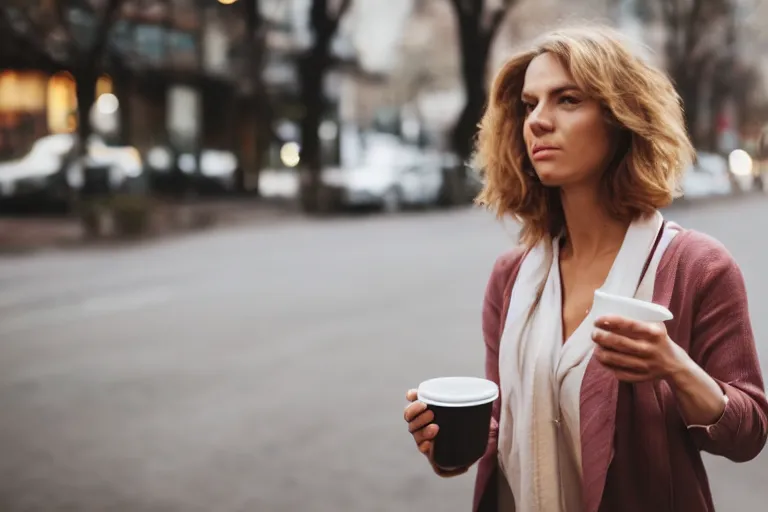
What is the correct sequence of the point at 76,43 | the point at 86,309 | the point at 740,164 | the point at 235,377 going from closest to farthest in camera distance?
the point at 235,377 → the point at 86,309 → the point at 76,43 → the point at 740,164

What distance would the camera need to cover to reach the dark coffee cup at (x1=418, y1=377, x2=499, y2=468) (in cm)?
201

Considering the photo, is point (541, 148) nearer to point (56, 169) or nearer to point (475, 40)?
point (56, 169)

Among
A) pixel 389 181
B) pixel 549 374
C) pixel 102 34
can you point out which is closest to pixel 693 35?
pixel 389 181

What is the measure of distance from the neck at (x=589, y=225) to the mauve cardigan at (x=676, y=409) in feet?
0.52

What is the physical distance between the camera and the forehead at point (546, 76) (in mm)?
2061

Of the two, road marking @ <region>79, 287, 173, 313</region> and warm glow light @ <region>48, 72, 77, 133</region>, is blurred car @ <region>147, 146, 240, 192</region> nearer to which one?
warm glow light @ <region>48, 72, 77, 133</region>

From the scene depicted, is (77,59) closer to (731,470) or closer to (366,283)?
(366,283)

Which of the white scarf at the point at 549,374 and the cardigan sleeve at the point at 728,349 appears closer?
the cardigan sleeve at the point at 728,349

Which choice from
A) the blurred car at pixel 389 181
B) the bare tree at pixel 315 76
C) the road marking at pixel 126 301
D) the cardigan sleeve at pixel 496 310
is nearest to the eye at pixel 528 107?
the cardigan sleeve at pixel 496 310

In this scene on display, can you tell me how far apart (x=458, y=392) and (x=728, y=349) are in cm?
54

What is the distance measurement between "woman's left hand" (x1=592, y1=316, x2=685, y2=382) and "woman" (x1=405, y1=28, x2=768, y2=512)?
0.11 ft

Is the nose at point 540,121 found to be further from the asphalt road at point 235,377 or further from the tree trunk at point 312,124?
the tree trunk at point 312,124

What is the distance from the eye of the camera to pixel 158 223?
22406 millimetres

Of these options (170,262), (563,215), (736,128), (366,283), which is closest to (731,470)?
(563,215)
